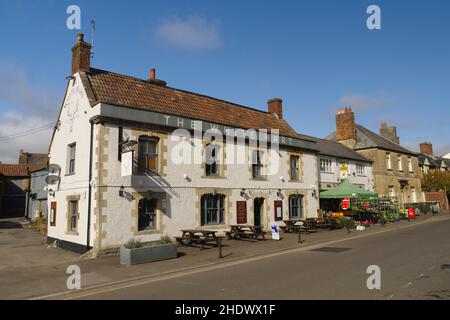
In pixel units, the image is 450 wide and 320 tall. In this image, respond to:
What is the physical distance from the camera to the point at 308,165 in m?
25.9

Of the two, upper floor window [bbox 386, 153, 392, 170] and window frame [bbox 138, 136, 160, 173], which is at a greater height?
upper floor window [bbox 386, 153, 392, 170]

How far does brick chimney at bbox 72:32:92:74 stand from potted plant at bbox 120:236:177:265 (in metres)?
9.78

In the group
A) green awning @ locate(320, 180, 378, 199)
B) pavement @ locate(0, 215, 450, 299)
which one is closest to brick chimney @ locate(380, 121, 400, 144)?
green awning @ locate(320, 180, 378, 199)

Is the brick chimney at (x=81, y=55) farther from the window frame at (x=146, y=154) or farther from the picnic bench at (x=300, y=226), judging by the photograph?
the picnic bench at (x=300, y=226)

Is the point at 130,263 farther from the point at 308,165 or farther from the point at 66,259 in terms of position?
the point at 308,165

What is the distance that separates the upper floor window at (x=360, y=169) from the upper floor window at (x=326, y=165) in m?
4.84

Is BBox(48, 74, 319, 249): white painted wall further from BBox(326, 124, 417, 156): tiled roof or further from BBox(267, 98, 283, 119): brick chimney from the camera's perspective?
BBox(326, 124, 417, 156): tiled roof

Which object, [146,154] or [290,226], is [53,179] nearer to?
[146,154]

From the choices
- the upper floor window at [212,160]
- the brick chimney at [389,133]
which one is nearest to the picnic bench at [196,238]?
the upper floor window at [212,160]

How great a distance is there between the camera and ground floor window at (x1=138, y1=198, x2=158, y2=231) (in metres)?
16.7

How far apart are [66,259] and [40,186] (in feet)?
83.6

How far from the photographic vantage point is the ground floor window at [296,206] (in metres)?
24.2

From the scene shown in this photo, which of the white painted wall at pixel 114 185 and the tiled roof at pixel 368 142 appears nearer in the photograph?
the white painted wall at pixel 114 185

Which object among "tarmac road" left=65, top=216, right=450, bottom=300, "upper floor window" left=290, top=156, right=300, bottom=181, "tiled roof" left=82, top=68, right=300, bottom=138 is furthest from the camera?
"upper floor window" left=290, top=156, right=300, bottom=181
